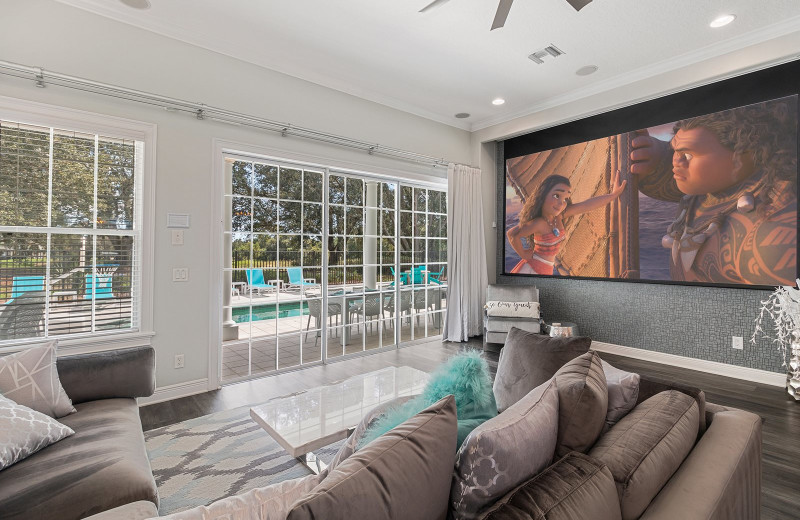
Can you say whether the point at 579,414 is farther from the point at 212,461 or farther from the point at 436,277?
the point at 436,277

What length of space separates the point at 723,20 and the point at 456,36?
6.95ft

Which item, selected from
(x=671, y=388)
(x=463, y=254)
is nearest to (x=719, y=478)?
(x=671, y=388)

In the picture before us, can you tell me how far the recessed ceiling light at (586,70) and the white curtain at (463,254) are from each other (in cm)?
174

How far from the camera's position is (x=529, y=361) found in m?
1.87

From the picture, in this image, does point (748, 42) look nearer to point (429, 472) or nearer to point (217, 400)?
point (429, 472)

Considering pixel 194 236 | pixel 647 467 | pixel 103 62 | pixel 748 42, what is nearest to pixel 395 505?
pixel 647 467

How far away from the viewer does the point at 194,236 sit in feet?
10.9

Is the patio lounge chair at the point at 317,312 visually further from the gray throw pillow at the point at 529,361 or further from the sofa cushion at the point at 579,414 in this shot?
the sofa cushion at the point at 579,414

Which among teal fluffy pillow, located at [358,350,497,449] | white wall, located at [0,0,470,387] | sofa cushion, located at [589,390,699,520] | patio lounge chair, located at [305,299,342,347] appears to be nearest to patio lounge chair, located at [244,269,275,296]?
white wall, located at [0,0,470,387]

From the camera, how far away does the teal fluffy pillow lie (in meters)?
1.18

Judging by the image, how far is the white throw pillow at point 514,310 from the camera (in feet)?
15.2

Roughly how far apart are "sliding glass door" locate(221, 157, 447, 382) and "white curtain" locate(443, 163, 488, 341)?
1.00 ft

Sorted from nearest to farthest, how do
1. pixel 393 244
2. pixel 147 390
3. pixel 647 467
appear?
pixel 647 467 < pixel 147 390 < pixel 393 244

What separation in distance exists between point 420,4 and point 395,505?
126 inches
